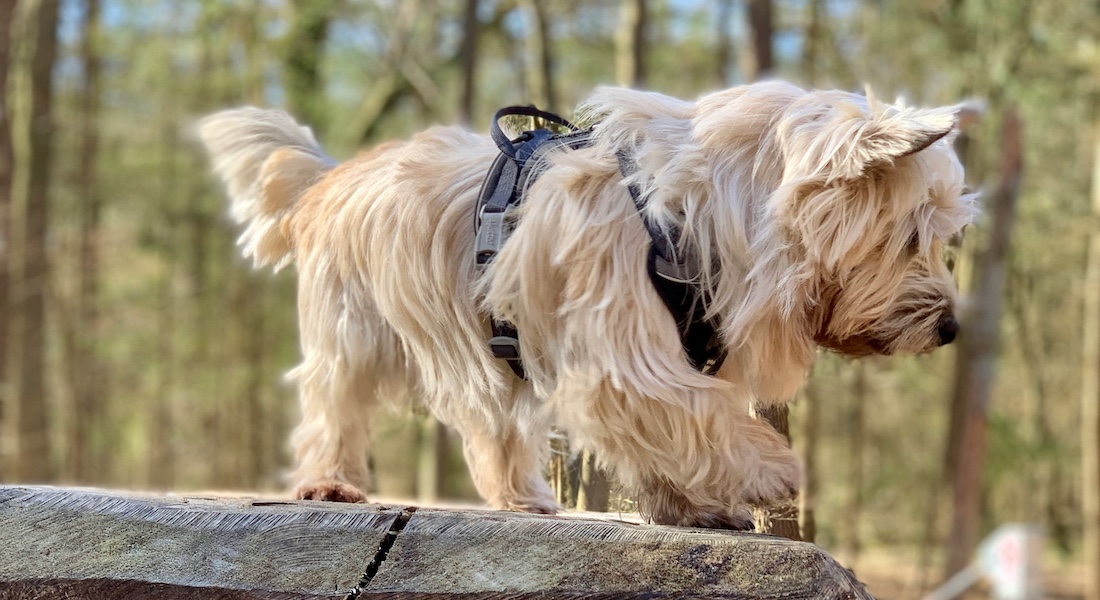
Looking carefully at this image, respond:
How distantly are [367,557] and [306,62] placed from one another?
13.7 metres

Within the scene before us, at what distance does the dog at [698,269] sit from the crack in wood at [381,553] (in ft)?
1.89

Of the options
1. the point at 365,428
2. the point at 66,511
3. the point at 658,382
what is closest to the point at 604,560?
the point at 658,382

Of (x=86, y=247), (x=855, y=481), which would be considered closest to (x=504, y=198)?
(x=86, y=247)

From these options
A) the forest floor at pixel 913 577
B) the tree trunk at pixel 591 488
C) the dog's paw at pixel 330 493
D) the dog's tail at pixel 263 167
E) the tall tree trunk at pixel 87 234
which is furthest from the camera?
the forest floor at pixel 913 577

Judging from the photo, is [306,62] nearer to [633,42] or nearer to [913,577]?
[633,42]

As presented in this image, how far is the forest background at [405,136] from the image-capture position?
11852 mm

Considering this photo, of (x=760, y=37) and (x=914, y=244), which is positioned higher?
(x=760, y=37)

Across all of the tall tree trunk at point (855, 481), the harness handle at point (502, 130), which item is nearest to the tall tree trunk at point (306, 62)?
the tall tree trunk at point (855, 481)

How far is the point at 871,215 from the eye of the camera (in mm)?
2963

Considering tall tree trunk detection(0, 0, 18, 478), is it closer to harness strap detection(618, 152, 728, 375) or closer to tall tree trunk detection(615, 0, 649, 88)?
tall tree trunk detection(615, 0, 649, 88)

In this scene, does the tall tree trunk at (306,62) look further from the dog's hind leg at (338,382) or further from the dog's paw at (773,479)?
the dog's paw at (773,479)

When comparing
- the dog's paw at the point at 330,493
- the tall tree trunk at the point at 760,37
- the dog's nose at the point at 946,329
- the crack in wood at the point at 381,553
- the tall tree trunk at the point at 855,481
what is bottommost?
the tall tree trunk at the point at 855,481

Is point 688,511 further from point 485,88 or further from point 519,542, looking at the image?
point 485,88

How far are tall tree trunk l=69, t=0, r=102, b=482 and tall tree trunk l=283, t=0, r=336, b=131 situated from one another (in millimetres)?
2565
